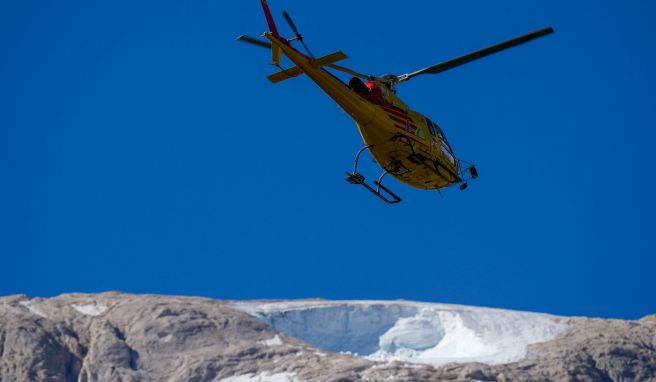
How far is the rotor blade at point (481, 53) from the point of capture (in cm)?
3300

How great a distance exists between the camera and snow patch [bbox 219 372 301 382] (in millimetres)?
71125

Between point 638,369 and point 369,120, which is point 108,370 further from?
point 369,120

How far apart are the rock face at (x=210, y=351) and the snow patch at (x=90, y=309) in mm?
72

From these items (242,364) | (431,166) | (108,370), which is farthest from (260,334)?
(431,166)

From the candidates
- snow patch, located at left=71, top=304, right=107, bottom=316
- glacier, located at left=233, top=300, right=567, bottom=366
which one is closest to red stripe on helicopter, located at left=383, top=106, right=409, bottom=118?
glacier, located at left=233, top=300, right=567, bottom=366

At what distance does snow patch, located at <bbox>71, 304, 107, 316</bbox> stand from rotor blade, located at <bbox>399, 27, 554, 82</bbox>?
50.4 metres

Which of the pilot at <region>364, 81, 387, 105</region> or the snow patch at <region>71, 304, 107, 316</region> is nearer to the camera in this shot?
the pilot at <region>364, 81, 387, 105</region>

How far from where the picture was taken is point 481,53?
34688mm

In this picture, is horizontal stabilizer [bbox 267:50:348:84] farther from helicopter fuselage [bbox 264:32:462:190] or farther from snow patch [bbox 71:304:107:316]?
snow patch [bbox 71:304:107:316]

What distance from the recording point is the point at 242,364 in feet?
243

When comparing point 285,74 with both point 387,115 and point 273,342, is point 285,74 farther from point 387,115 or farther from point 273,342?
point 273,342

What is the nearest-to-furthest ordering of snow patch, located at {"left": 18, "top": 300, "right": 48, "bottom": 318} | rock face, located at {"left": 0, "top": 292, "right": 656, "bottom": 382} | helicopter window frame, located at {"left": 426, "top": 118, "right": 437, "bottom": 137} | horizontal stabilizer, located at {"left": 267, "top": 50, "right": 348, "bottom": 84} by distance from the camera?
horizontal stabilizer, located at {"left": 267, "top": 50, "right": 348, "bottom": 84} → helicopter window frame, located at {"left": 426, "top": 118, "right": 437, "bottom": 137} → rock face, located at {"left": 0, "top": 292, "right": 656, "bottom": 382} → snow patch, located at {"left": 18, "top": 300, "right": 48, "bottom": 318}

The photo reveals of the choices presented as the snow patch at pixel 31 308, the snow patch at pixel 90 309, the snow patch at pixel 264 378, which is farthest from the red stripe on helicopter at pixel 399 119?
the snow patch at pixel 31 308

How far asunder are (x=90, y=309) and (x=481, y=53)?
5474 cm
